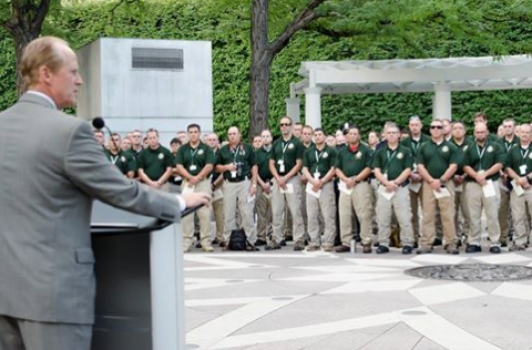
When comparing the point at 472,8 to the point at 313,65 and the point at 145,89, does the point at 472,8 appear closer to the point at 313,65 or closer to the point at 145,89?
the point at 313,65

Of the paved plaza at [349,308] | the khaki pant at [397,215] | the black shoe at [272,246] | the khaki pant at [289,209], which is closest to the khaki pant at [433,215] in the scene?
the khaki pant at [397,215]

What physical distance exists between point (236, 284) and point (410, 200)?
15.2 ft

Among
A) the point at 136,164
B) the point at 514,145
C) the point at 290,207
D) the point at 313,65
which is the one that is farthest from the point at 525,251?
the point at 313,65

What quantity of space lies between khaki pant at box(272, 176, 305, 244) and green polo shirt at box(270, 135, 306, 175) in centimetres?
22

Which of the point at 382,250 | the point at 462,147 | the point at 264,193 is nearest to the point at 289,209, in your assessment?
the point at 264,193

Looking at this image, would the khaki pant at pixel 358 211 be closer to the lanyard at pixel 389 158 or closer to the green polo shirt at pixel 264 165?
the lanyard at pixel 389 158

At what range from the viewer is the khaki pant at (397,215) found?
13273 millimetres

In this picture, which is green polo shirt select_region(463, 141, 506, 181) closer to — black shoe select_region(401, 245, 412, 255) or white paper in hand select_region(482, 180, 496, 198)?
white paper in hand select_region(482, 180, 496, 198)

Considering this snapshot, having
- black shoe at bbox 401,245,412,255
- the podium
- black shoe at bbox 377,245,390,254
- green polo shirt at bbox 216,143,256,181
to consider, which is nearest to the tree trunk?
green polo shirt at bbox 216,143,256,181

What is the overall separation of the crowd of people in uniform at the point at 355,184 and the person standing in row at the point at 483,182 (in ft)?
0.05

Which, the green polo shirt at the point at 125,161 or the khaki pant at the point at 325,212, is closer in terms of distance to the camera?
the khaki pant at the point at 325,212

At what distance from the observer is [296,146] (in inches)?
564

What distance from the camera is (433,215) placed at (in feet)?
43.9

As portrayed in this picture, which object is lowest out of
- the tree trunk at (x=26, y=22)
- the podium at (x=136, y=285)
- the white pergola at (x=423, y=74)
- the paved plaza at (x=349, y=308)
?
the paved plaza at (x=349, y=308)
